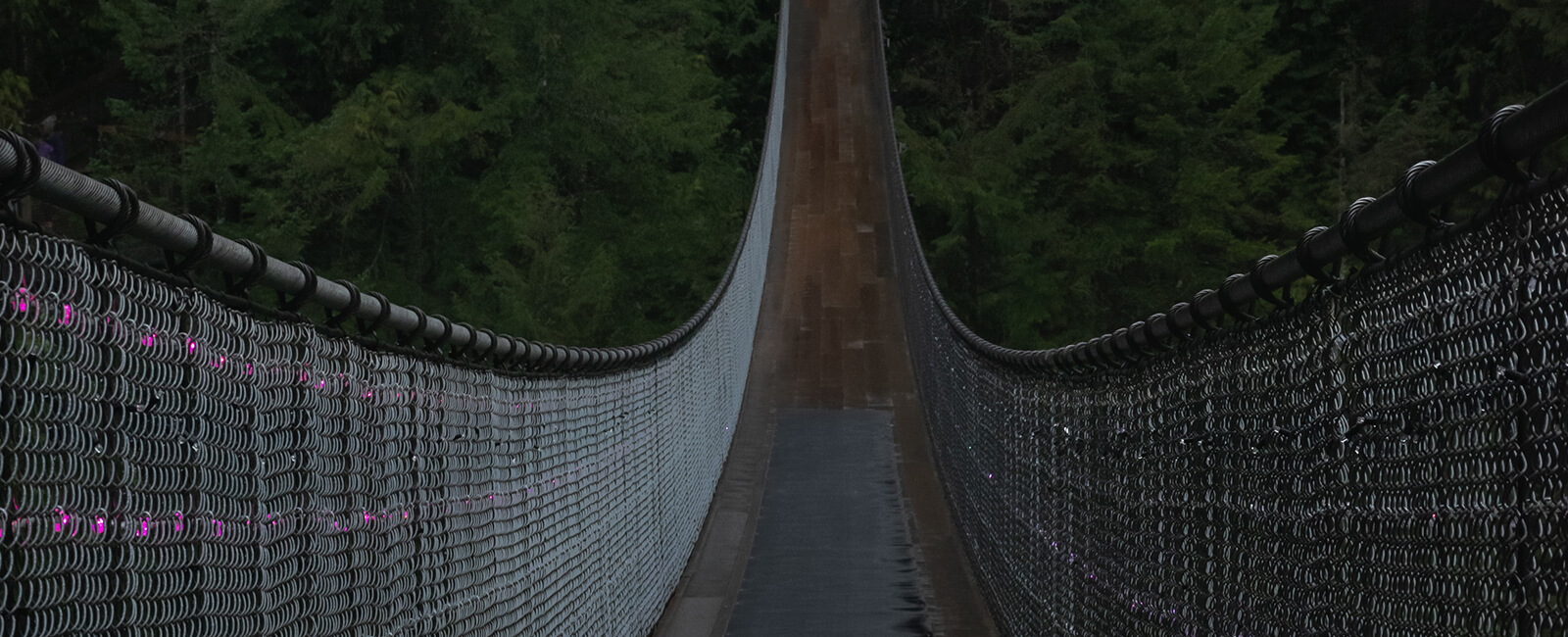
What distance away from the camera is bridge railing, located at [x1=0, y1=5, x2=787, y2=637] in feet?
5.46

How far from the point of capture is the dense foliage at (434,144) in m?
28.2

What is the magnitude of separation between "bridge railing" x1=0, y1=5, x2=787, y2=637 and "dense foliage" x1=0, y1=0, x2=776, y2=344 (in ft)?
72.4

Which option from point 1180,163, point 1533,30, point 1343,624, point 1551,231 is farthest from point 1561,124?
point 1533,30

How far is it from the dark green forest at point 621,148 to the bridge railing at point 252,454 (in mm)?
22010

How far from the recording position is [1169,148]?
30469 mm

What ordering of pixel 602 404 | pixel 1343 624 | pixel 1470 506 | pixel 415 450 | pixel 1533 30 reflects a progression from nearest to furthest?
pixel 1470 506 < pixel 1343 624 < pixel 415 450 < pixel 602 404 < pixel 1533 30

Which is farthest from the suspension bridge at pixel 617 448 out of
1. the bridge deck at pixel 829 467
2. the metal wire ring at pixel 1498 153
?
the bridge deck at pixel 829 467

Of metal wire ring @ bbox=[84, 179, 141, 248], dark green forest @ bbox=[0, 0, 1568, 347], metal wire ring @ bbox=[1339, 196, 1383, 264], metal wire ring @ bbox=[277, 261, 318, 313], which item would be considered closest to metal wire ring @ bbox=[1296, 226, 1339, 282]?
metal wire ring @ bbox=[1339, 196, 1383, 264]

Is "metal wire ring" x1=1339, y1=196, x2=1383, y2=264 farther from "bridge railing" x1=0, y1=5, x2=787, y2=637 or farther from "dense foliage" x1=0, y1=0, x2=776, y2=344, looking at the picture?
"dense foliage" x1=0, y1=0, x2=776, y2=344

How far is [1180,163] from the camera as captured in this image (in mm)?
30141

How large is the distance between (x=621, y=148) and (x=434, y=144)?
390 centimetres

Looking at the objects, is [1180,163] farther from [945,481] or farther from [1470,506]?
[1470,506]

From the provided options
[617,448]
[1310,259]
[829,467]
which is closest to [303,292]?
[1310,259]

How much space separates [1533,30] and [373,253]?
879 inches
